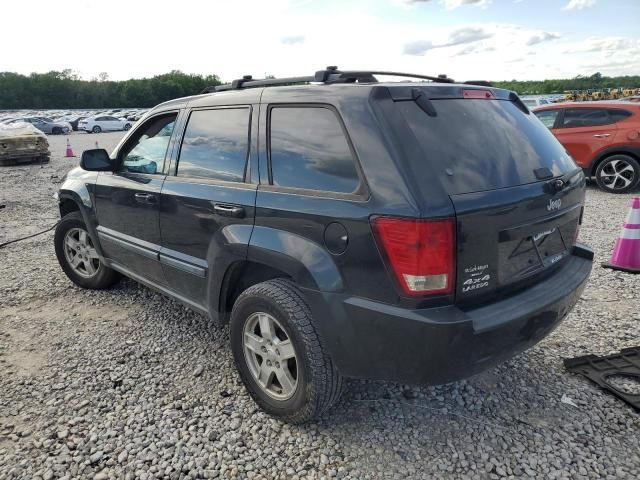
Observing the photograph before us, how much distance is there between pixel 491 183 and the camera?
7.24 ft

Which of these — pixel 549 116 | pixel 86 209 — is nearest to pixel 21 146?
pixel 86 209

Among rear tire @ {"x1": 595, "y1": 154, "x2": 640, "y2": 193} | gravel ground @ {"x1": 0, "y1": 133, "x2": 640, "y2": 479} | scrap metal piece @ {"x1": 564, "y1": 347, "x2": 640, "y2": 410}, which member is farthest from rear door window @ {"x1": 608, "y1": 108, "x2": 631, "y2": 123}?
scrap metal piece @ {"x1": 564, "y1": 347, "x2": 640, "y2": 410}

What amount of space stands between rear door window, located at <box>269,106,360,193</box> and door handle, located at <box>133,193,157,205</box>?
1.18 m

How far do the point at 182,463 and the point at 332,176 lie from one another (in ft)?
5.36

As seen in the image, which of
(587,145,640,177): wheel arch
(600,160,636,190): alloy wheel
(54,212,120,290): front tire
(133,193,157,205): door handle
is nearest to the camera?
(133,193,157,205): door handle

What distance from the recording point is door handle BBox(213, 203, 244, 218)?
2658 millimetres

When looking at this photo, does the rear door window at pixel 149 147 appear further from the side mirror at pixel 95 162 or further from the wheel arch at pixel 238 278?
the wheel arch at pixel 238 278

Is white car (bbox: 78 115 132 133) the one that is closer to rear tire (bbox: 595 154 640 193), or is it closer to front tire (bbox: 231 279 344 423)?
rear tire (bbox: 595 154 640 193)

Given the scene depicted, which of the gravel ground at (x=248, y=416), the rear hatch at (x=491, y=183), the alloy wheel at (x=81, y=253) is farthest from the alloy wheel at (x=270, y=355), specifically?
the alloy wheel at (x=81, y=253)

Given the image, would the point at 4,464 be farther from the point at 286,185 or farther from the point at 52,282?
the point at 52,282

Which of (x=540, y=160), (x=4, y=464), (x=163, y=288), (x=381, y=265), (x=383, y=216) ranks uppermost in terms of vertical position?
(x=540, y=160)

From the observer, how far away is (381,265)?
207 cm

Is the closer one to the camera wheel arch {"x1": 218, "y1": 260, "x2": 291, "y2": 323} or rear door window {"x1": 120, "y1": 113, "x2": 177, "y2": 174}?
wheel arch {"x1": 218, "y1": 260, "x2": 291, "y2": 323}

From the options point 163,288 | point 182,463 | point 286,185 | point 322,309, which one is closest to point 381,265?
point 322,309
